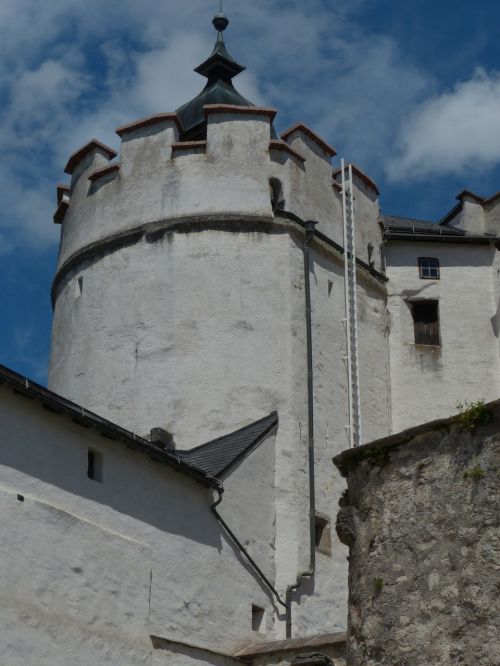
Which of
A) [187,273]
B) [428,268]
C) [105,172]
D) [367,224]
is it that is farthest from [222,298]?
[428,268]

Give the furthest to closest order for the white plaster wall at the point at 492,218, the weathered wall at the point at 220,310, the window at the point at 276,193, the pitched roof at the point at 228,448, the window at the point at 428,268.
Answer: the white plaster wall at the point at 492,218 < the window at the point at 428,268 < the window at the point at 276,193 < the weathered wall at the point at 220,310 < the pitched roof at the point at 228,448

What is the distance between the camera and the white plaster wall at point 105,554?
12438 mm

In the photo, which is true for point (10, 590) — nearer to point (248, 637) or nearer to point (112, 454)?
point (112, 454)

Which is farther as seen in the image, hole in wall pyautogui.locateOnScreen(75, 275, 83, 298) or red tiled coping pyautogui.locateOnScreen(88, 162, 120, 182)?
red tiled coping pyautogui.locateOnScreen(88, 162, 120, 182)

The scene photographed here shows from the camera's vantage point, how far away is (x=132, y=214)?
19.8m

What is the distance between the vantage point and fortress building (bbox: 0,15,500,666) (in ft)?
43.4

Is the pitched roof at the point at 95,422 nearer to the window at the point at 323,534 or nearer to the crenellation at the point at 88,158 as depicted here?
the window at the point at 323,534

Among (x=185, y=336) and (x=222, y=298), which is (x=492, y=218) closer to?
(x=222, y=298)

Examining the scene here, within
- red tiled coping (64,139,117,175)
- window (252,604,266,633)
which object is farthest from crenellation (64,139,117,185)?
window (252,604,266,633)

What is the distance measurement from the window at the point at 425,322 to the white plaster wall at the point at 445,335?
14 centimetres

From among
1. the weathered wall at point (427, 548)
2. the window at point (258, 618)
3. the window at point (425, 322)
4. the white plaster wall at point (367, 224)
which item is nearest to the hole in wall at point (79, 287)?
the white plaster wall at point (367, 224)

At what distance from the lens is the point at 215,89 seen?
2369cm

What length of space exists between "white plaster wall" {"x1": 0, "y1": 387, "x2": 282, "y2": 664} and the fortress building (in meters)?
0.03

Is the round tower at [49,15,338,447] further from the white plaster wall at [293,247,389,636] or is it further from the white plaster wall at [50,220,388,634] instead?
the white plaster wall at [293,247,389,636]
